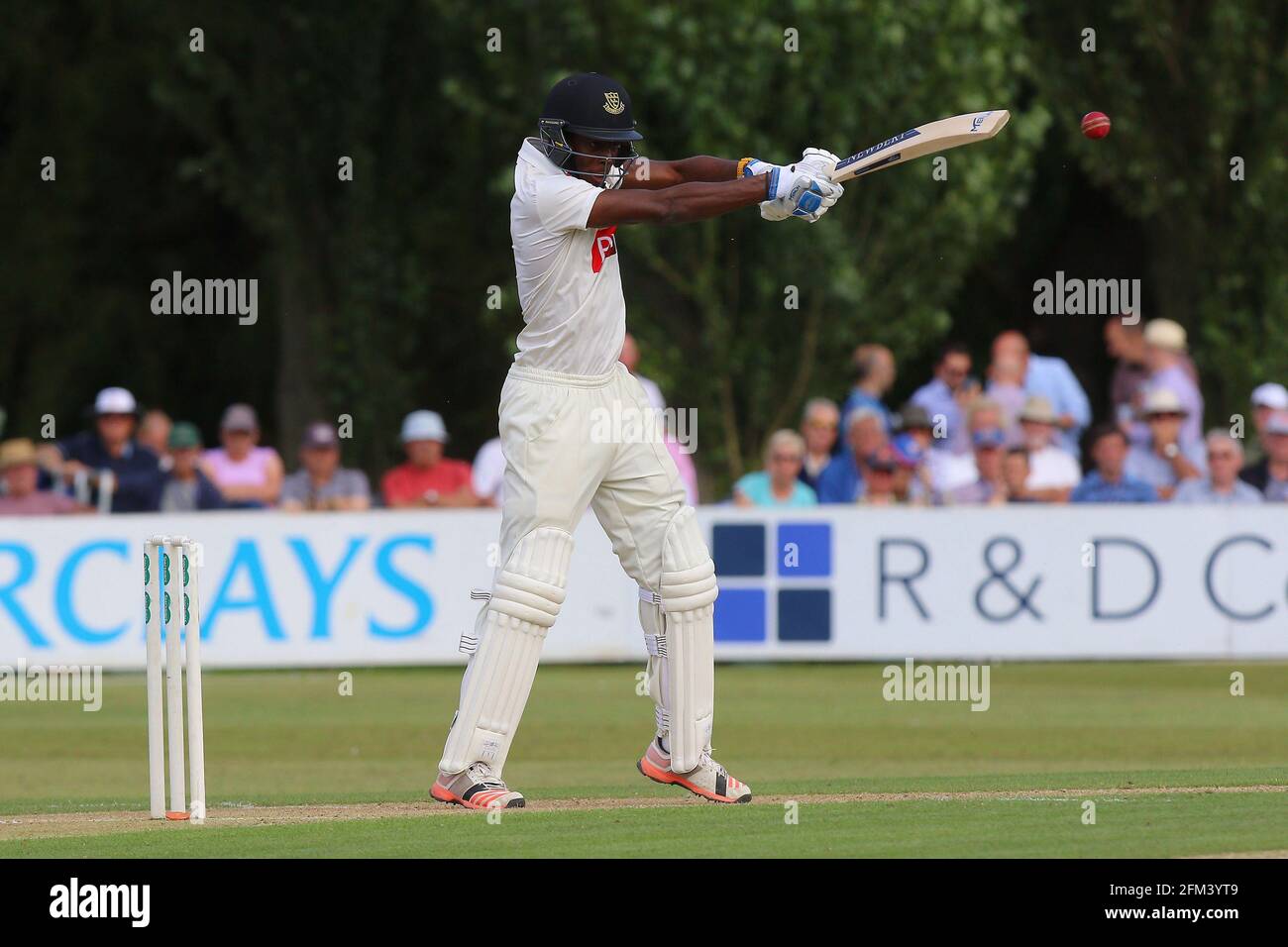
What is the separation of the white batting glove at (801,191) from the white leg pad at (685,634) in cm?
106

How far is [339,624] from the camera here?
14570 mm

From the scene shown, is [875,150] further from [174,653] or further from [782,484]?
[782,484]

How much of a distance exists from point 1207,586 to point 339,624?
17.2 feet

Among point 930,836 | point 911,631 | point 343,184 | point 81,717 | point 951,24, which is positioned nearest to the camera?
point 930,836

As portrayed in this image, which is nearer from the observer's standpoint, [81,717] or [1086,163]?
[81,717]

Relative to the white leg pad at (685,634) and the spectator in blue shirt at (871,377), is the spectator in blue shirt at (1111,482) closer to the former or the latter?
the spectator in blue shirt at (871,377)

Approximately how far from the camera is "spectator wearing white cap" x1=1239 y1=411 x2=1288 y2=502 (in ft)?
49.4

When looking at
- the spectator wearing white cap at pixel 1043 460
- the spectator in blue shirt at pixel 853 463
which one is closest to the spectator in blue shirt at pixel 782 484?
the spectator in blue shirt at pixel 853 463

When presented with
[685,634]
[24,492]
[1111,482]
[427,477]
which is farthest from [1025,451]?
[685,634]

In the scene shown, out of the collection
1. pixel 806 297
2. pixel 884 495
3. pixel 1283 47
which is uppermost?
pixel 1283 47

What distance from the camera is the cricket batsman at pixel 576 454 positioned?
785cm

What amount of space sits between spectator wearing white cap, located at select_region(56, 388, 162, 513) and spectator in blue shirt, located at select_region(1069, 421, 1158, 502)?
588 cm
